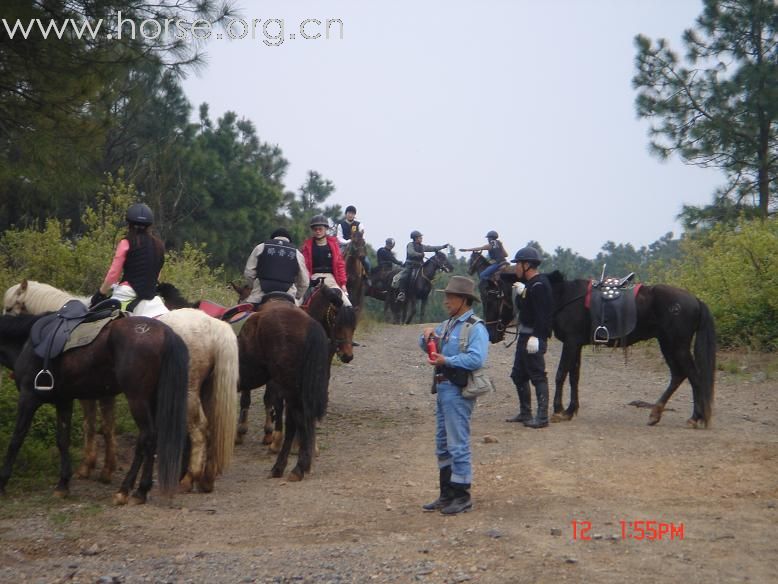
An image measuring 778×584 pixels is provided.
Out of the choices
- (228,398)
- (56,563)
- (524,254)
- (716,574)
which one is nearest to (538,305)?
(524,254)

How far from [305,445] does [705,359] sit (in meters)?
5.30

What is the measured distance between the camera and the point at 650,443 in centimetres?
1045

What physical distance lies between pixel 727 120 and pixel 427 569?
70.0 feet

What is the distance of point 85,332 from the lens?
8.44m

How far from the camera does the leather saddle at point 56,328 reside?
27.5ft

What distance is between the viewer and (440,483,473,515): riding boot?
764cm

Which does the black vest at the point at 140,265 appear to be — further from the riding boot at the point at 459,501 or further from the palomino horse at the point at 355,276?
the palomino horse at the point at 355,276

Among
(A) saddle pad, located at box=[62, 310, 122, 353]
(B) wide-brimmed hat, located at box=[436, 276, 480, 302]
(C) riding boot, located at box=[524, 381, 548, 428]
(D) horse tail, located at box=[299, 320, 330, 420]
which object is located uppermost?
(B) wide-brimmed hat, located at box=[436, 276, 480, 302]

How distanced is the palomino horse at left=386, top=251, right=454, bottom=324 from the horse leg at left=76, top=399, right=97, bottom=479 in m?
21.2

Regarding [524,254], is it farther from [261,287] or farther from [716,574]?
[716,574]

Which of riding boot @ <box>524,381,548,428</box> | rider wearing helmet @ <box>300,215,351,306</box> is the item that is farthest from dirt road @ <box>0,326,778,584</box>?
rider wearing helmet @ <box>300,215,351,306</box>

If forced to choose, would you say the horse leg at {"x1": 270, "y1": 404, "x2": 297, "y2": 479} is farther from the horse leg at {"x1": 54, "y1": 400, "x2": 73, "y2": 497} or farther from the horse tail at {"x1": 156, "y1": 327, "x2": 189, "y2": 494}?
the horse leg at {"x1": 54, "y1": 400, "x2": 73, "y2": 497}

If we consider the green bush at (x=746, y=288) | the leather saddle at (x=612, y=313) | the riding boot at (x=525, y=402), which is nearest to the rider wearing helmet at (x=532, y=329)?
the riding boot at (x=525, y=402)

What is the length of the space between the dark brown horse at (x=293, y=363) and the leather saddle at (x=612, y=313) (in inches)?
161
